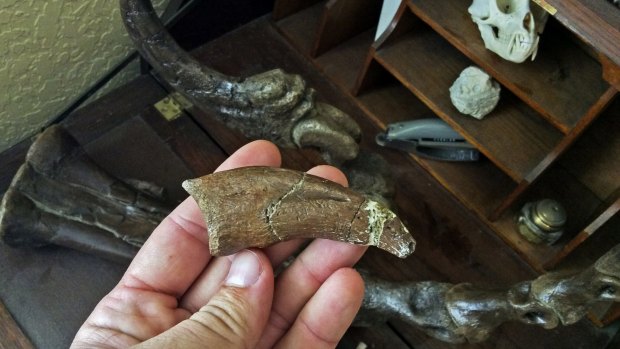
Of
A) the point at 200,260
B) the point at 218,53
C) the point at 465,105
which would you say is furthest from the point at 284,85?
the point at 218,53

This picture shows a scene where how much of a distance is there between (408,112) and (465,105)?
0.23 meters

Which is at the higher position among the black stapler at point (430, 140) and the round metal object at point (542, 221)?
the round metal object at point (542, 221)

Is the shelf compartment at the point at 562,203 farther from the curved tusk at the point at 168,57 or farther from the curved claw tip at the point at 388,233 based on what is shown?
the curved tusk at the point at 168,57

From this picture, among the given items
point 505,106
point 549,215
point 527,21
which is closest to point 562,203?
point 549,215

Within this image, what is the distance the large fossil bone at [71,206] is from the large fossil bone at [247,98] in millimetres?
239

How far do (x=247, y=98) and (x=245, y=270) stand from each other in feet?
1.06

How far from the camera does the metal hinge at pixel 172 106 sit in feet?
4.44

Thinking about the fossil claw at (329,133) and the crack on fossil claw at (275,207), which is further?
the fossil claw at (329,133)

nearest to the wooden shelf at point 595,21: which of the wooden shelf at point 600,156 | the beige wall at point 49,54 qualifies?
the wooden shelf at point 600,156

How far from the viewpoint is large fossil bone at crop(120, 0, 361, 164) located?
999 mm

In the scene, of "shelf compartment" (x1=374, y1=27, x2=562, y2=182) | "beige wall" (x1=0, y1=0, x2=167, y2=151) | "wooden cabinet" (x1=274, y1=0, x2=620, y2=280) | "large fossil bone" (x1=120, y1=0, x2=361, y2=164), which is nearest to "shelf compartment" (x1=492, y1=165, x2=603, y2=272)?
"wooden cabinet" (x1=274, y1=0, x2=620, y2=280)

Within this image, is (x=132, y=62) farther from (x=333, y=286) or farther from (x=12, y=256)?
(x=333, y=286)

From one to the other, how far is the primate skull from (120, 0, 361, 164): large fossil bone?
1.07 ft

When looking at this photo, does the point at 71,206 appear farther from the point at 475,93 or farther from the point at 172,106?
the point at 475,93
